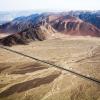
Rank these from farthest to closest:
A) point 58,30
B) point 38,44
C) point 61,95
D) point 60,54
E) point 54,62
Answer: point 58,30
point 38,44
point 60,54
point 54,62
point 61,95

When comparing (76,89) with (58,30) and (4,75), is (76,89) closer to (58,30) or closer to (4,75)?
(4,75)

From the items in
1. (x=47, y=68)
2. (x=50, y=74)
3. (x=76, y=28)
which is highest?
(x=76, y=28)

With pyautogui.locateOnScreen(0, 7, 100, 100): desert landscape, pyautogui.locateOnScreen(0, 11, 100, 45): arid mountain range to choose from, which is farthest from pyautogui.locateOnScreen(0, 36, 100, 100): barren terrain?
pyautogui.locateOnScreen(0, 11, 100, 45): arid mountain range

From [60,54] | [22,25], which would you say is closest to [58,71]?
[60,54]

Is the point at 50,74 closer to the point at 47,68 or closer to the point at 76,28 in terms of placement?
the point at 47,68

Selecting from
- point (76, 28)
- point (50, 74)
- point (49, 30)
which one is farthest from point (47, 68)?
point (76, 28)

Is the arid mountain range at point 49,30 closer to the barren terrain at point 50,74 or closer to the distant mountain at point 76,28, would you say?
the distant mountain at point 76,28

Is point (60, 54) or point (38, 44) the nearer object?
point (60, 54)

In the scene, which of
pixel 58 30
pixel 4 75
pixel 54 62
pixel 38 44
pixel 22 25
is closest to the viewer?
pixel 4 75

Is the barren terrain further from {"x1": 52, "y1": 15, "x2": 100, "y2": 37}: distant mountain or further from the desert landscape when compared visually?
{"x1": 52, "y1": 15, "x2": 100, "y2": 37}: distant mountain
